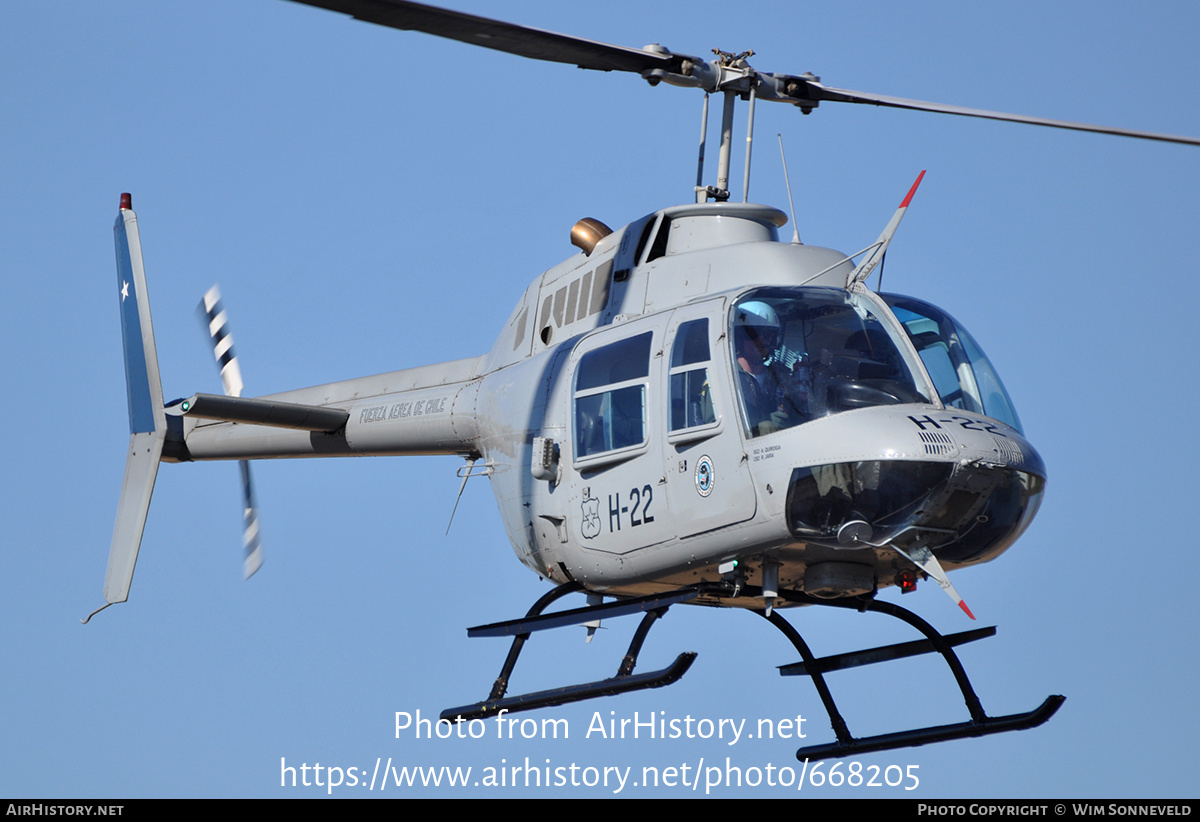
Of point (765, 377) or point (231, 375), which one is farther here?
point (231, 375)

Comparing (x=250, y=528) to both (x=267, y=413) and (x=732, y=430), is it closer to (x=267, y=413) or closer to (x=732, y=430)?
(x=267, y=413)

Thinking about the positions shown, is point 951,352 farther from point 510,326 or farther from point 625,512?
point 510,326

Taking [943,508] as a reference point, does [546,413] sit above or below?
above

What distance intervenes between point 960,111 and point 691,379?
11.4 feet

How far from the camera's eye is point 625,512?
41.2 ft

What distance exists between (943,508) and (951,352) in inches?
55.8

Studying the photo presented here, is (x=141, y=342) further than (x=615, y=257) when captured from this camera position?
Yes

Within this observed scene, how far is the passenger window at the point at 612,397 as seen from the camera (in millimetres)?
12461

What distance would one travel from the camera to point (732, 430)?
1161 centimetres

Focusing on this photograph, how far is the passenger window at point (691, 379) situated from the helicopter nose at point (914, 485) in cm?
103

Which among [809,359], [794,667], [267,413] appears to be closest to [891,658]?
[794,667]

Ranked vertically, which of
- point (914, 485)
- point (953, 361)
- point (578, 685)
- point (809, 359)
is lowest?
point (578, 685)

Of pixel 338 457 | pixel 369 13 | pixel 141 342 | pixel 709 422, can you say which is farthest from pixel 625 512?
pixel 141 342

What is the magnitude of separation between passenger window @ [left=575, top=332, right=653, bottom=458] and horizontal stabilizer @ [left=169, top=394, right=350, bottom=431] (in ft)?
A: 15.6
